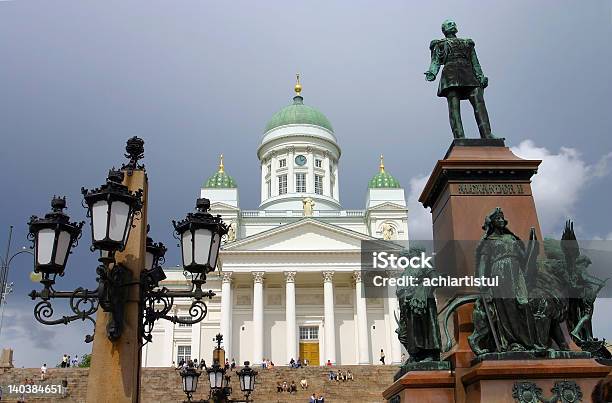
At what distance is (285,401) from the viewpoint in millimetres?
33969

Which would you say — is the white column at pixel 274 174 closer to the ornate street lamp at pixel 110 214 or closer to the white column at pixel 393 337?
the white column at pixel 393 337

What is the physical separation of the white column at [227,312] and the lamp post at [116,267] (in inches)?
1902

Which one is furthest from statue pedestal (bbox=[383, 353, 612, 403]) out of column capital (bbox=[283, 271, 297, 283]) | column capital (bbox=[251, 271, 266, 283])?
column capital (bbox=[251, 271, 266, 283])

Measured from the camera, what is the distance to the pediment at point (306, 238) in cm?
5472

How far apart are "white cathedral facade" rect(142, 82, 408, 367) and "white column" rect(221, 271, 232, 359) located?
0.27 ft

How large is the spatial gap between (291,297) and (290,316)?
5.09 ft

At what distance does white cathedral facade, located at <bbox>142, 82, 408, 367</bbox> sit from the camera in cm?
5400

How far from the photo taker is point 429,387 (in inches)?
268

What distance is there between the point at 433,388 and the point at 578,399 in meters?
1.44

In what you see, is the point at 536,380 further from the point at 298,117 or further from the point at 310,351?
the point at 298,117

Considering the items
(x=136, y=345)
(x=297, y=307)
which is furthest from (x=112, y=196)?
(x=297, y=307)

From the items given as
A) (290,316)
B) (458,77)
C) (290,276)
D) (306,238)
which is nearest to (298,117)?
(306,238)

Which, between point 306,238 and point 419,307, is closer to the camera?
point 419,307

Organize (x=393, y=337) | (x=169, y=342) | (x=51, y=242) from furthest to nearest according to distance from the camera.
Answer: (x=169, y=342)
(x=393, y=337)
(x=51, y=242)
